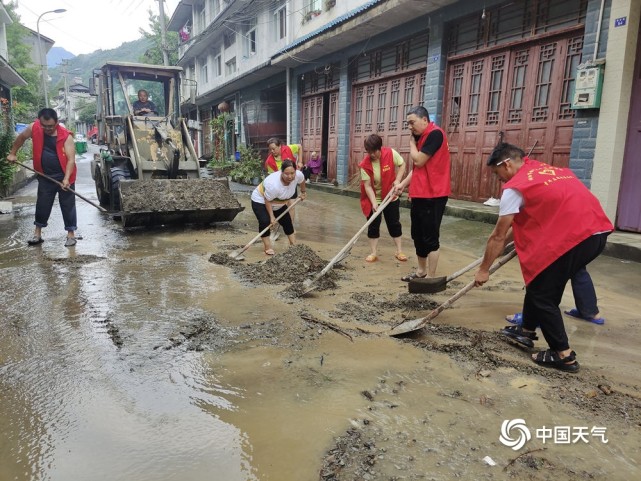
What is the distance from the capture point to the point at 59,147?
233 inches

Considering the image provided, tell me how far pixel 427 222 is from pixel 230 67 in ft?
65.3

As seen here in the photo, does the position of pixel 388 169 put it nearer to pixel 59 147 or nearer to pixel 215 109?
pixel 59 147

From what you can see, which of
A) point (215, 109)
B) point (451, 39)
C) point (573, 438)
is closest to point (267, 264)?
point (573, 438)

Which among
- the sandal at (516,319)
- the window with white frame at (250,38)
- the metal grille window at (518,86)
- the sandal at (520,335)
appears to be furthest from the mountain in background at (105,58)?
the sandal at (520,335)

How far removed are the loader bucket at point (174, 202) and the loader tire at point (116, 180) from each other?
40.3 inches

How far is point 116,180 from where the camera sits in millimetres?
7410

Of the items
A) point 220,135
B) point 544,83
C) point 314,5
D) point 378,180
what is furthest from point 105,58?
point 378,180

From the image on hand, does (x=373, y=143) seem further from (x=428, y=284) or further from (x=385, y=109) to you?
(x=385, y=109)

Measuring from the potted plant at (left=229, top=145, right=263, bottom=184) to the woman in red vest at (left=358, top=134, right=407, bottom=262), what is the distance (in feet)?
33.9

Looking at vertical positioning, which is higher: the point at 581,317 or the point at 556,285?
the point at 556,285

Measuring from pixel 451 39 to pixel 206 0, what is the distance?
18.4 metres

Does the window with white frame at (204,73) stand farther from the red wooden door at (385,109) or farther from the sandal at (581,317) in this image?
the sandal at (581,317)

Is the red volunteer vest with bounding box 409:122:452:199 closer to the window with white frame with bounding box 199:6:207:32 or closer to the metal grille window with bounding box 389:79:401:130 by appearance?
the metal grille window with bounding box 389:79:401:130

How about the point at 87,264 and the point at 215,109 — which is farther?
the point at 215,109
